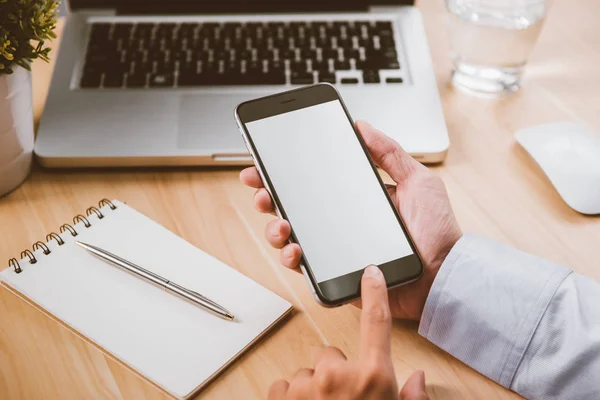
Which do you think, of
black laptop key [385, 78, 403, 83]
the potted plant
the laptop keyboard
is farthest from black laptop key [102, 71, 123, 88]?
black laptop key [385, 78, 403, 83]

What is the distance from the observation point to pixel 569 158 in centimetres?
68

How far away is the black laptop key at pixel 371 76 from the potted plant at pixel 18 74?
0.36 m

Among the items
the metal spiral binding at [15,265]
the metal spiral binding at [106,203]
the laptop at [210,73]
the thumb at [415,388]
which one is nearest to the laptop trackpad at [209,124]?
the laptop at [210,73]

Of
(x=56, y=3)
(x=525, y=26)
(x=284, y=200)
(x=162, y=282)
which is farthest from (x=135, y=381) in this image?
(x=525, y=26)

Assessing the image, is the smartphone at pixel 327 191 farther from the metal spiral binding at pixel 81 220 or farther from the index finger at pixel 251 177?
the metal spiral binding at pixel 81 220

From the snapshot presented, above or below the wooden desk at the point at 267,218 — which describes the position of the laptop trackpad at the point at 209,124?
above

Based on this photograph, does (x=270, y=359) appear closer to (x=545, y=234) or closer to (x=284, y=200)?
(x=284, y=200)

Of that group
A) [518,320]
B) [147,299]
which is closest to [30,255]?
[147,299]

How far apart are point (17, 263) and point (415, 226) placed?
14.7 inches

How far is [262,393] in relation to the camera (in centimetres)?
48

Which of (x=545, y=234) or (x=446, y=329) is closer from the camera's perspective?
(x=446, y=329)

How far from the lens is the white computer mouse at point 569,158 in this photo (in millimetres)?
646

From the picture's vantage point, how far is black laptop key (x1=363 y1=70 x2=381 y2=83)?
0.75m

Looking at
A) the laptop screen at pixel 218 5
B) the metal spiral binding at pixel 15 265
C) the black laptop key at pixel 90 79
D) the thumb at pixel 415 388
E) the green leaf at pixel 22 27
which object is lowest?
the thumb at pixel 415 388
